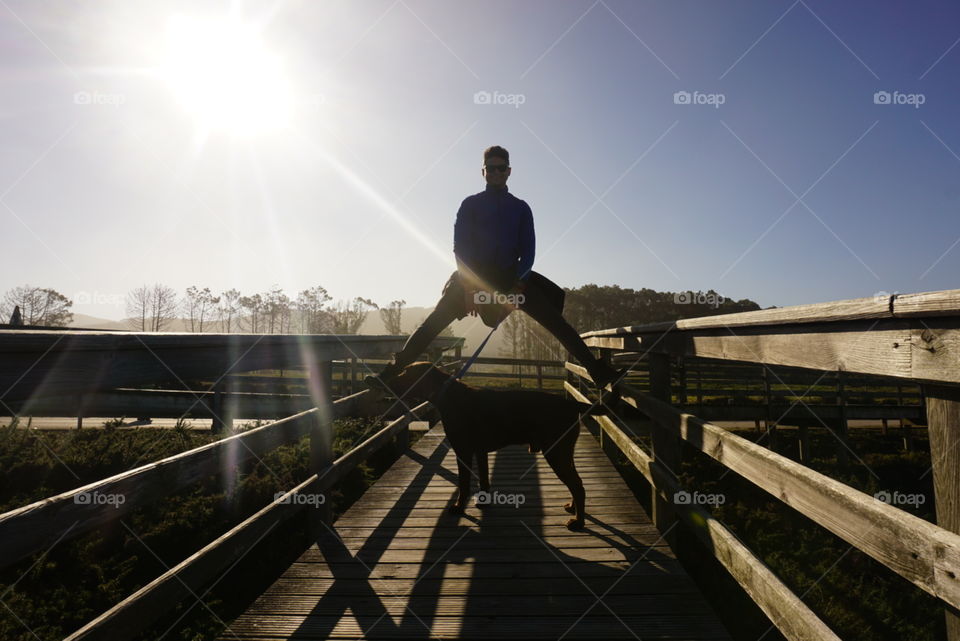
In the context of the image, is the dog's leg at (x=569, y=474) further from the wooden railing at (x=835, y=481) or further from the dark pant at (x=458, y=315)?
the wooden railing at (x=835, y=481)

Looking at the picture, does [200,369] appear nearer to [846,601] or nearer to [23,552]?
[23,552]

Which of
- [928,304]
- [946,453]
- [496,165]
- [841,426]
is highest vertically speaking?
[496,165]

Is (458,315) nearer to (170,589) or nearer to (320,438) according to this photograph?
(320,438)

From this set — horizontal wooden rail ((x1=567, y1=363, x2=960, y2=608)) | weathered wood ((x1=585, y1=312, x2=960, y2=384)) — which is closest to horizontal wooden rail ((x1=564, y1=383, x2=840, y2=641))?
horizontal wooden rail ((x1=567, y1=363, x2=960, y2=608))

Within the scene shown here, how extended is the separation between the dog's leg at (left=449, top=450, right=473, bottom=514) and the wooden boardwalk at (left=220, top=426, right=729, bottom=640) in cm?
7

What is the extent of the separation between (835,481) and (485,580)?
1.81 m

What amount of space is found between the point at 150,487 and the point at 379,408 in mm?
2662

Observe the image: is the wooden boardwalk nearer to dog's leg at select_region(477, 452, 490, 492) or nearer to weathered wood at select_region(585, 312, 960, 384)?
dog's leg at select_region(477, 452, 490, 492)

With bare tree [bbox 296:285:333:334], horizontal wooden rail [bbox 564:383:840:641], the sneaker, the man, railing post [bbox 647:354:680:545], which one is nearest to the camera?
horizontal wooden rail [bbox 564:383:840:641]

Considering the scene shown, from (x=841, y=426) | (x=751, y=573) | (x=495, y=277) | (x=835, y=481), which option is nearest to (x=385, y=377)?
(x=495, y=277)

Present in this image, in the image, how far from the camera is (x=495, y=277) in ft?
10.7

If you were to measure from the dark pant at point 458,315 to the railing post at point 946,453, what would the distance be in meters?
2.28

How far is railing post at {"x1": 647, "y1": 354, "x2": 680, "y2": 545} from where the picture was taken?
2982mm

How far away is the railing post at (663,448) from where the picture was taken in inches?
117
